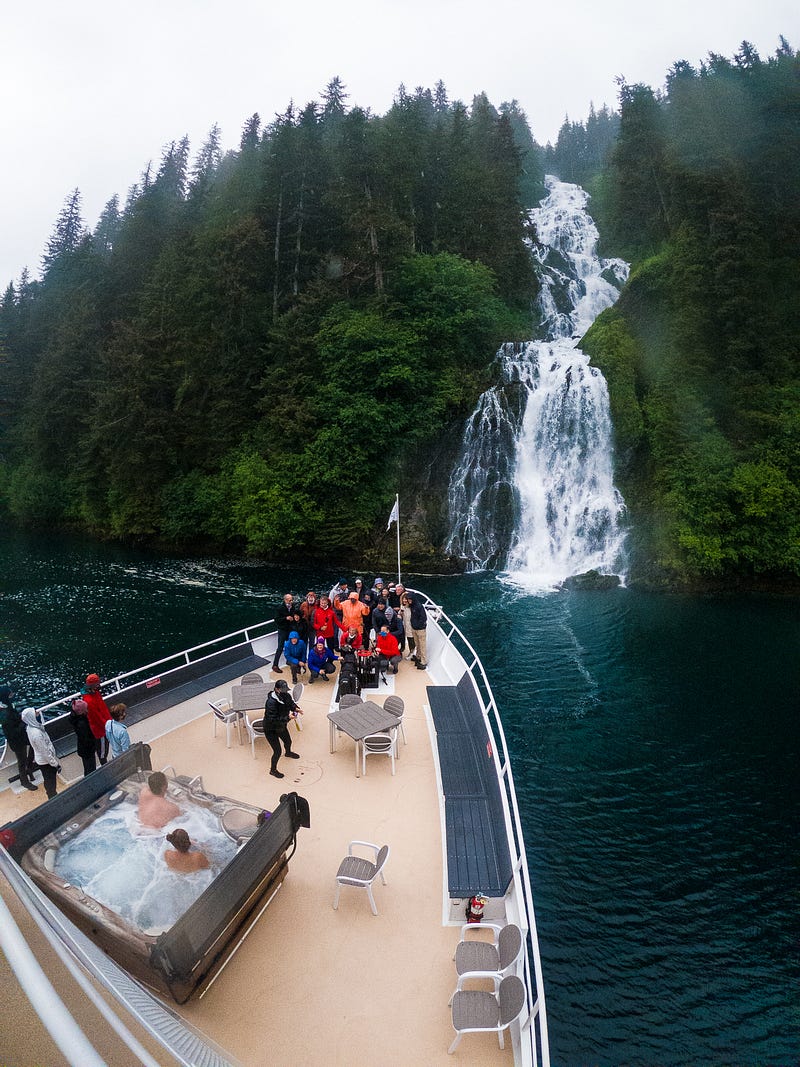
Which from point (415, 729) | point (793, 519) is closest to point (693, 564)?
point (793, 519)

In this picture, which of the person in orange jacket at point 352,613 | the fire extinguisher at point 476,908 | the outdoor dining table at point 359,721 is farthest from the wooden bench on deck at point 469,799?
the person in orange jacket at point 352,613

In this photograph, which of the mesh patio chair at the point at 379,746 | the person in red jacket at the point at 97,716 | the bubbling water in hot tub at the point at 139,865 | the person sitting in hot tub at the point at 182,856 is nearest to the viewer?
the bubbling water in hot tub at the point at 139,865

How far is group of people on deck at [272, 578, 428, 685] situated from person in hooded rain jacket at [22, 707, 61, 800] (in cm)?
455

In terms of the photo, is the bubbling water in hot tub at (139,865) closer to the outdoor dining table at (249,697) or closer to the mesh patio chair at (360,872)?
the mesh patio chair at (360,872)

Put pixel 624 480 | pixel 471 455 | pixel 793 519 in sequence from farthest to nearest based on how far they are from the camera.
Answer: pixel 471 455
pixel 624 480
pixel 793 519

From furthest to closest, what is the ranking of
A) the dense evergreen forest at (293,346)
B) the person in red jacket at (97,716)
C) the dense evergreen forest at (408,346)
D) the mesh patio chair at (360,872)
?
the dense evergreen forest at (293,346)
the dense evergreen forest at (408,346)
the person in red jacket at (97,716)
the mesh patio chair at (360,872)

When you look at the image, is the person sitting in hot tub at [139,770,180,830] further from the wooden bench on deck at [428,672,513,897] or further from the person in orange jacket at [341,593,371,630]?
the person in orange jacket at [341,593,371,630]

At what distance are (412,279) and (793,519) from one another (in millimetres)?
24730

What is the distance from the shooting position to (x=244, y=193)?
154 feet

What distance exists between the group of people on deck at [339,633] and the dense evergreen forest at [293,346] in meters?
19.5

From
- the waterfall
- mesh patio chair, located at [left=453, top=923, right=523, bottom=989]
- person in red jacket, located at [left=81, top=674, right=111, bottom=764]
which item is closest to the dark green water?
mesh patio chair, located at [left=453, top=923, right=523, bottom=989]

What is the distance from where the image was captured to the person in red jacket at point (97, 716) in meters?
8.24

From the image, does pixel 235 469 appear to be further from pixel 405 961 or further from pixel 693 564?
pixel 405 961

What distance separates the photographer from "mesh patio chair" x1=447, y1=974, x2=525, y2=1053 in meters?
4.46
